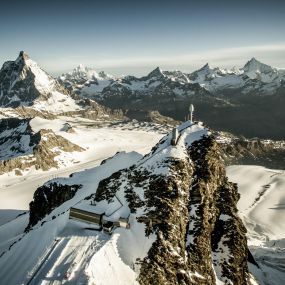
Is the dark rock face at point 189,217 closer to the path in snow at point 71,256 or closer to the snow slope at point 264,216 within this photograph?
the path in snow at point 71,256

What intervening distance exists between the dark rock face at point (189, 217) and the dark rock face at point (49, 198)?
23.2 meters

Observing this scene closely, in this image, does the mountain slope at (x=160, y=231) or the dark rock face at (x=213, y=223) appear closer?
the mountain slope at (x=160, y=231)

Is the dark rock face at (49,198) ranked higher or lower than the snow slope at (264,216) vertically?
higher

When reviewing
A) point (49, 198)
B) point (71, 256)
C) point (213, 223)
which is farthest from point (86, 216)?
point (49, 198)

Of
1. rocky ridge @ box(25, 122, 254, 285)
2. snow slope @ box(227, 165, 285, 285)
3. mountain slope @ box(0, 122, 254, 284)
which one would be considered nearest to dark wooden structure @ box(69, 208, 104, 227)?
mountain slope @ box(0, 122, 254, 284)

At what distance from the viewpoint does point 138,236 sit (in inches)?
1517

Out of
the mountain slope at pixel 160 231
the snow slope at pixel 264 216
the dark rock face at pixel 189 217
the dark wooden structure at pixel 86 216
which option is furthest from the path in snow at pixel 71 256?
the snow slope at pixel 264 216

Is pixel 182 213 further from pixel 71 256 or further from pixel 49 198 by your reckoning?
pixel 49 198

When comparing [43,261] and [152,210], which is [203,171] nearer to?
[152,210]

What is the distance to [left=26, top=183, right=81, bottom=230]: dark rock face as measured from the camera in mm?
69562

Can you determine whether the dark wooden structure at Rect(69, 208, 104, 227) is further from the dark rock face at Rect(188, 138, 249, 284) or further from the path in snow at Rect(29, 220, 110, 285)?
the dark rock face at Rect(188, 138, 249, 284)

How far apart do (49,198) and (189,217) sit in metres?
37.7

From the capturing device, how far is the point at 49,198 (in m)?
73.0

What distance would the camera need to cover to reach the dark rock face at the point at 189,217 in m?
38.3
